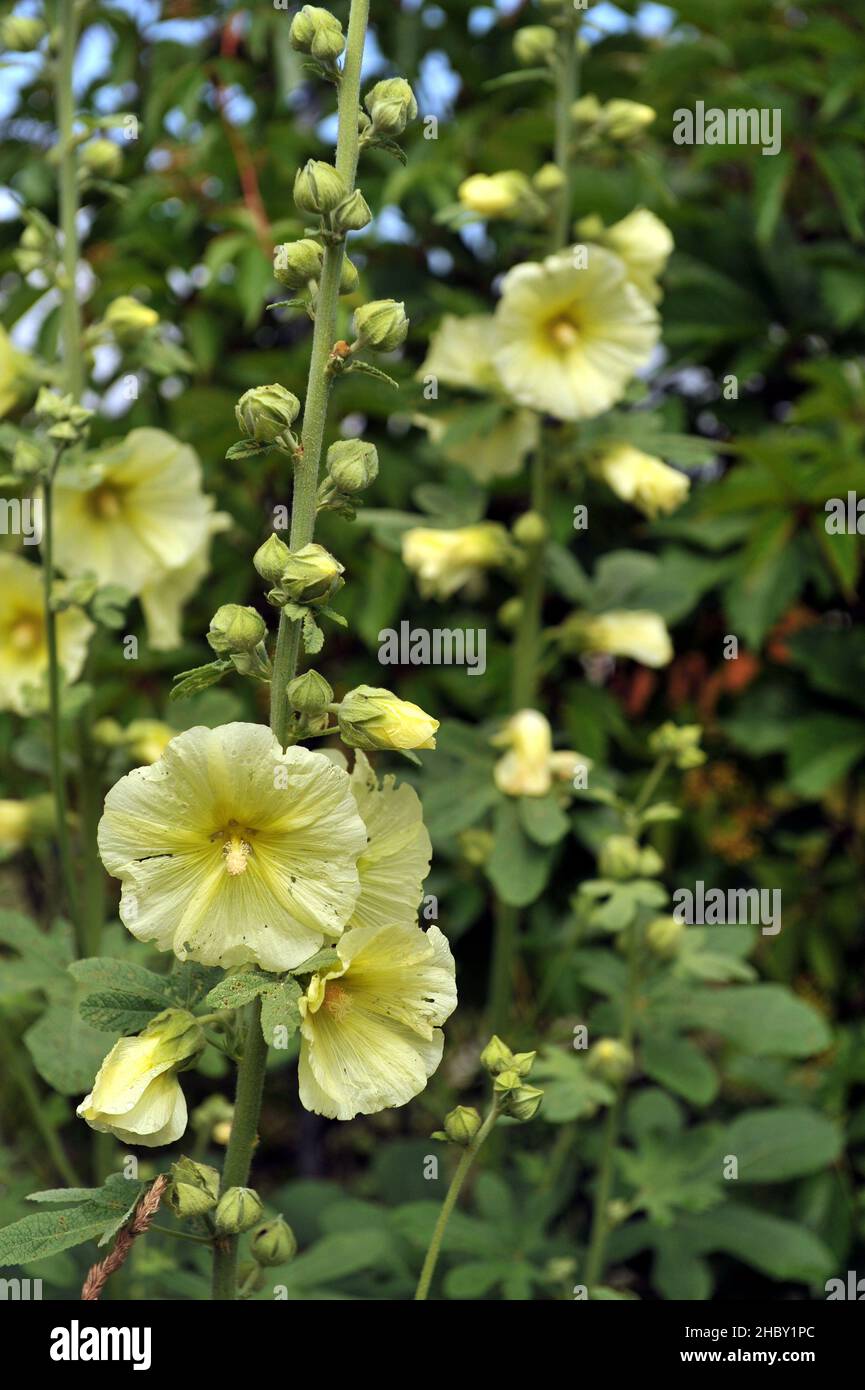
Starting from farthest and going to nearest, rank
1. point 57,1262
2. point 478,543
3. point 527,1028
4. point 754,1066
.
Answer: point 754,1066 → point 527,1028 → point 478,543 → point 57,1262

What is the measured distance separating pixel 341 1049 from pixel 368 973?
0.19 feet

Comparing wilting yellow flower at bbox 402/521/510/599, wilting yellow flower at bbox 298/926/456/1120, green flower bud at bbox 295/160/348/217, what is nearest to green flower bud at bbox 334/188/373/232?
green flower bud at bbox 295/160/348/217

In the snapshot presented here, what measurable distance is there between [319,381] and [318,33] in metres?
0.28

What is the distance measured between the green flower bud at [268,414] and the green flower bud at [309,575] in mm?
94

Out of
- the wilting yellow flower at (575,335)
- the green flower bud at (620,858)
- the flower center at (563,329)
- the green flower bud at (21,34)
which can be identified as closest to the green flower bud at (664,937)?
the green flower bud at (620,858)

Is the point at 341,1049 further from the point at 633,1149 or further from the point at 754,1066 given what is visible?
the point at 633,1149

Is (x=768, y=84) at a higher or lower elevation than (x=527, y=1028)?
higher

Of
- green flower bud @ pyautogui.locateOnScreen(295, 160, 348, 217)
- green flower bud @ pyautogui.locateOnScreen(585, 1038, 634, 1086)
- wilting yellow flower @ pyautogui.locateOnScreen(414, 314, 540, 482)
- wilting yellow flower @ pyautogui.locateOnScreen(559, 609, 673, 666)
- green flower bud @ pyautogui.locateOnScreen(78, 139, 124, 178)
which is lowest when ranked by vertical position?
green flower bud @ pyautogui.locateOnScreen(585, 1038, 634, 1086)

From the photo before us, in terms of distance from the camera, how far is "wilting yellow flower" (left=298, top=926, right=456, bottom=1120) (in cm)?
100

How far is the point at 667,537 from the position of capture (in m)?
2.38

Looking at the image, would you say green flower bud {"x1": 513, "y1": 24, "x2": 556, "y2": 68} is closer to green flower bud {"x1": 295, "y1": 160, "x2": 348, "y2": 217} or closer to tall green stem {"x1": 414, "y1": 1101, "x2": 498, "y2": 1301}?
green flower bud {"x1": 295, "y1": 160, "x2": 348, "y2": 217}

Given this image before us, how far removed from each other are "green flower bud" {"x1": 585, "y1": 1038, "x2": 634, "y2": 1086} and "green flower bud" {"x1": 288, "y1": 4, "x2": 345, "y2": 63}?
1.09 metres

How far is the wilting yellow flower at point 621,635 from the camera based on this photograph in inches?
73.9

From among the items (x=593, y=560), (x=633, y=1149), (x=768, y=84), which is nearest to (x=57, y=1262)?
(x=633, y=1149)
